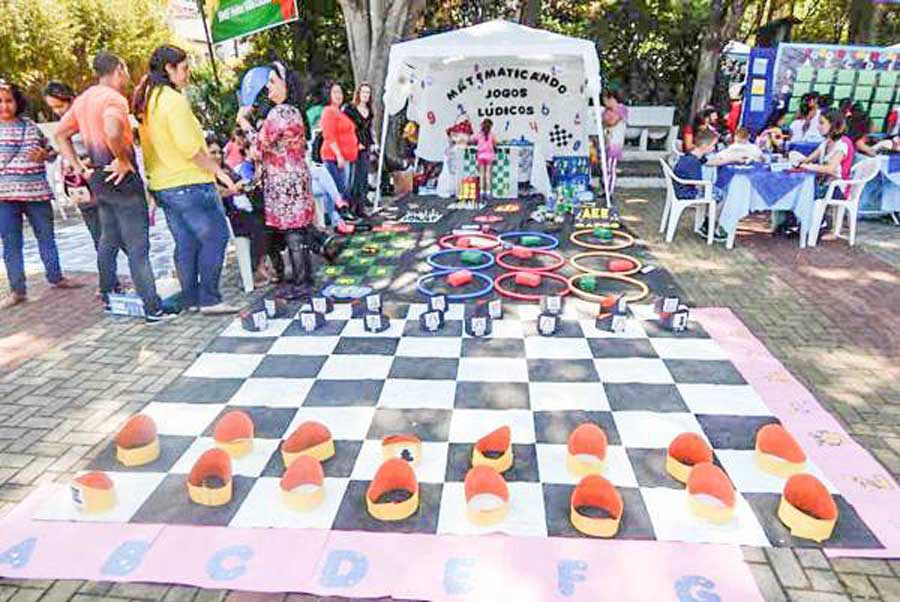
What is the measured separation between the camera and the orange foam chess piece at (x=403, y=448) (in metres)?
2.71

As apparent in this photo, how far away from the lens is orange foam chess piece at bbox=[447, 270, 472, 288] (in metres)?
5.07

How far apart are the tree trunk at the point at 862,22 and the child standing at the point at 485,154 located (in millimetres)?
9794

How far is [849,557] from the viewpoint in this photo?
2268mm

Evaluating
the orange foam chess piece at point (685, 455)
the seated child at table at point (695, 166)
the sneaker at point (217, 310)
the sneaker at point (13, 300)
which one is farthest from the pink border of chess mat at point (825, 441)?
the sneaker at point (13, 300)

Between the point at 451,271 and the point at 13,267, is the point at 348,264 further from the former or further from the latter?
the point at 13,267

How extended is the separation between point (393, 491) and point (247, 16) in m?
7.37

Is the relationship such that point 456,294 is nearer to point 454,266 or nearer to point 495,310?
point 495,310

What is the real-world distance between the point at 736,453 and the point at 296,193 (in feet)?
11.4

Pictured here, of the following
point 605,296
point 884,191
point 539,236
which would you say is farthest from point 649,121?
point 605,296

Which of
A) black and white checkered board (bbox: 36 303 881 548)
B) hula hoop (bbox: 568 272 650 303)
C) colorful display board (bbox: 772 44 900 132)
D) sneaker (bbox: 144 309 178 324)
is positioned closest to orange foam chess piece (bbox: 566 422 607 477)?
black and white checkered board (bbox: 36 303 881 548)

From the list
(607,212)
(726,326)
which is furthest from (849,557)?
(607,212)

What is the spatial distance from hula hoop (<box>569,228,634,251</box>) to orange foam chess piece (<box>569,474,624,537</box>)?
12.7ft

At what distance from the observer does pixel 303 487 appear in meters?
2.47

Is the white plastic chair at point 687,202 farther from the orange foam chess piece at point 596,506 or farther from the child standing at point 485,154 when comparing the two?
the orange foam chess piece at point 596,506
